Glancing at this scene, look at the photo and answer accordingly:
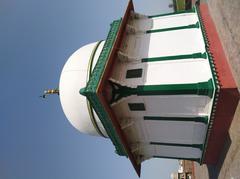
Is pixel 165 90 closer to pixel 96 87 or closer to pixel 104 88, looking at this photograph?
pixel 104 88

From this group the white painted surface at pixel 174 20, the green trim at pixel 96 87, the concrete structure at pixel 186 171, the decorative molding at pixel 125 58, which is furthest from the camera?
the concrete structure at pixel 186 171

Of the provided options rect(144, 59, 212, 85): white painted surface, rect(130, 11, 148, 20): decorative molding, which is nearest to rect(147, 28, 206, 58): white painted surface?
rect(144, 59, 212, 85): white painted surface

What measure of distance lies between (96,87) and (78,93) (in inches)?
115

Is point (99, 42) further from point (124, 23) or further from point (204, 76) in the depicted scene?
point (204, 76)

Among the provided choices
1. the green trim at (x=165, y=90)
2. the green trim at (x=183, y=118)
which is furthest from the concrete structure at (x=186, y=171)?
the green trim at (x=165, y=90)

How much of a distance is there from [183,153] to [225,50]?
5.58 metres

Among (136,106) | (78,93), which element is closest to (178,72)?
(136,106)

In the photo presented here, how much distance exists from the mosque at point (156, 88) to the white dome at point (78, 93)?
48 millimetres

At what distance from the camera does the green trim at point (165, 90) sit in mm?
10602

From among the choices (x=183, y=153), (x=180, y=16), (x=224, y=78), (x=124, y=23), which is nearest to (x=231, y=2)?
(x=224, y=78)

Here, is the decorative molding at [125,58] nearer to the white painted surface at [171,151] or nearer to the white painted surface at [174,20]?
the white painted surface at [174,20]

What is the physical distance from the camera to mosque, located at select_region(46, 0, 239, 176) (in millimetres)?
11039

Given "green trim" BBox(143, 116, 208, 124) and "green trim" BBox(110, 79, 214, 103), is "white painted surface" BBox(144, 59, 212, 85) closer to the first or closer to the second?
"green trim" BBox(110, 79, 214, 103)

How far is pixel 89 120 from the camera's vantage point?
14.2 metres
